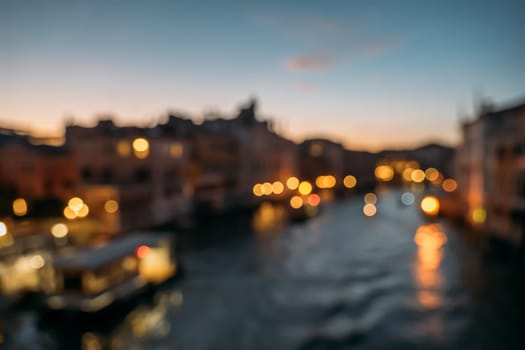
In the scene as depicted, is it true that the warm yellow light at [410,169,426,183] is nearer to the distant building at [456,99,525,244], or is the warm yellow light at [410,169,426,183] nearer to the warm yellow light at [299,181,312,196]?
the warm yellow light at [299,181,312,196]

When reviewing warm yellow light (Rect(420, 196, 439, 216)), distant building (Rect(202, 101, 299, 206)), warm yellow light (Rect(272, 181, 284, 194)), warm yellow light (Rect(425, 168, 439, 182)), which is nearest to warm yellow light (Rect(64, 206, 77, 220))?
distant building (Rect(202, 101, 299, 206))

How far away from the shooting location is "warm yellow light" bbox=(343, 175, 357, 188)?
118 metres

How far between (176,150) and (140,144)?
6339 millimetres

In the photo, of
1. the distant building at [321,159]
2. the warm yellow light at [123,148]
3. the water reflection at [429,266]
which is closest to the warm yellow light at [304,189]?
the distant building at [321,159]

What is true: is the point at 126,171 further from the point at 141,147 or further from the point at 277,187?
the point at 277,187

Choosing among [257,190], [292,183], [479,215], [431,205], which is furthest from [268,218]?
[292,183]

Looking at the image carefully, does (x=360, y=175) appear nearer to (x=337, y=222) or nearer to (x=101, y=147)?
(x=337, y=222)

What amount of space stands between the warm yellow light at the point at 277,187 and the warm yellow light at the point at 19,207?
4892 centimetres

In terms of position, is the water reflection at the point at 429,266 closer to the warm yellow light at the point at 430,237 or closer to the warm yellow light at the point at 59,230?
the warm yellow light at the point at 430,237

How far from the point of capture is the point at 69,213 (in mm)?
36750

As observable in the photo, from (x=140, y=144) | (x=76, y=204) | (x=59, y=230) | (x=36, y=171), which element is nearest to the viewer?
(x=59, y=230)

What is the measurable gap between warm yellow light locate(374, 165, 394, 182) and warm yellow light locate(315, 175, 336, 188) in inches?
1624

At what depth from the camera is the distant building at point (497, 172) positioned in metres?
32.1

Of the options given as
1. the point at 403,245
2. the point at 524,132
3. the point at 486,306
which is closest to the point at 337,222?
the point at 403,245
